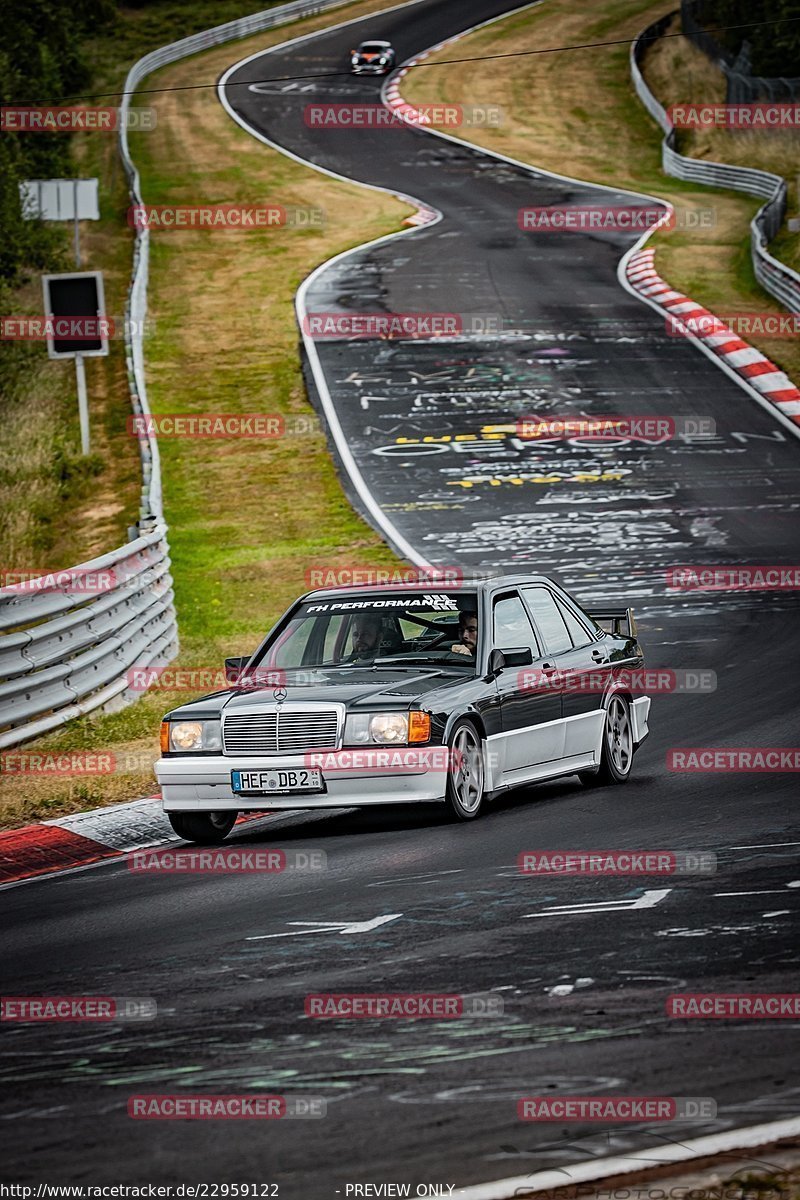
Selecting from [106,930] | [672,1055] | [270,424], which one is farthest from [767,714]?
[270,424]

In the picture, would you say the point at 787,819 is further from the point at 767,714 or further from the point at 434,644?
the point at 767,714

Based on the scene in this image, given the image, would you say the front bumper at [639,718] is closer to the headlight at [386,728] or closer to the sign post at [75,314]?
the headlight at [386,728]

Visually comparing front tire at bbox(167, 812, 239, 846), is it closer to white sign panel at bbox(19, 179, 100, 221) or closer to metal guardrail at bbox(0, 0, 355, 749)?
metal guardrail at bbox(0, 0, 355, 749)

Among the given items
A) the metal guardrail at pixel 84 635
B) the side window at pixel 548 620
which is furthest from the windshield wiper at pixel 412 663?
the metal guardrail at pixel 84 635

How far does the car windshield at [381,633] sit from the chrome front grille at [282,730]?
96cm

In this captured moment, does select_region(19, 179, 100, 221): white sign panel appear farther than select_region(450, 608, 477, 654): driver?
Yes

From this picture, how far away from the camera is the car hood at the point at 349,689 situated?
33.2ft

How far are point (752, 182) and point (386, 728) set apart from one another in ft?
144

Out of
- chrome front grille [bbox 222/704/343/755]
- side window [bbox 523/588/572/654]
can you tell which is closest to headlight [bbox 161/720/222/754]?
chrome front grille [bbox 222/704/343/755]

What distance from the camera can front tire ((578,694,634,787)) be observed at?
462 inches

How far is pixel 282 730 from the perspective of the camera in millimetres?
10164

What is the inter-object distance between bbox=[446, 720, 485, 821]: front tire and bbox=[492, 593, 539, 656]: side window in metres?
0.92

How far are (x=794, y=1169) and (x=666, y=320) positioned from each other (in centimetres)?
3360

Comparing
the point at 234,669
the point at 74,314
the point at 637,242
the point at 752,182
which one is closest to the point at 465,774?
the point at 234,669
